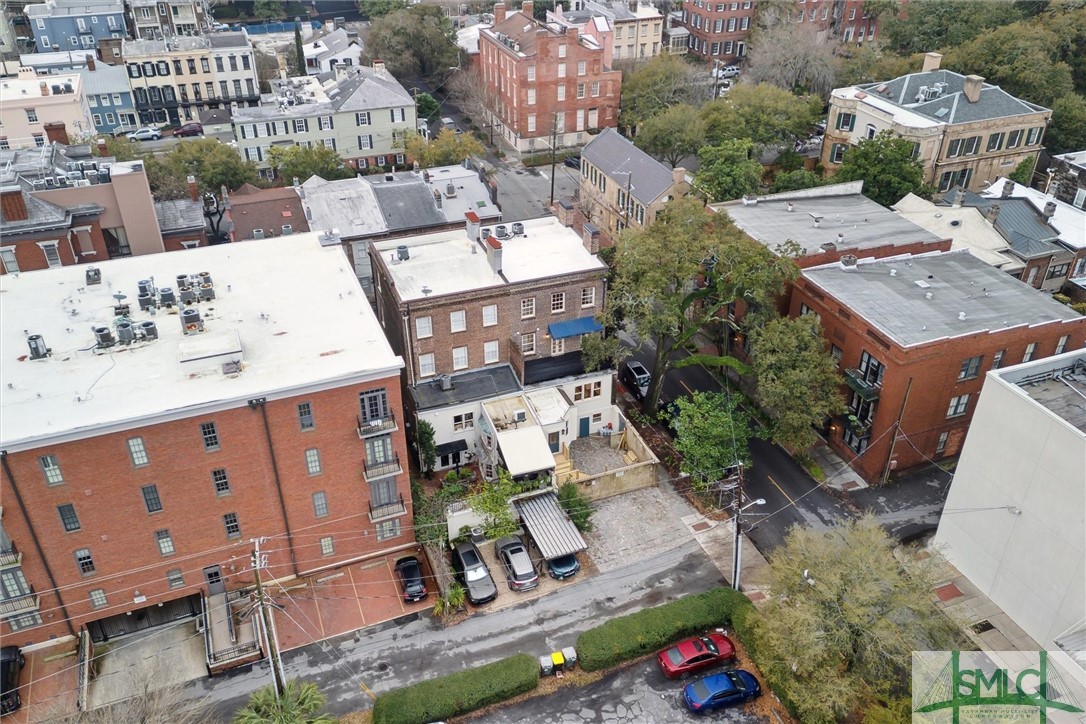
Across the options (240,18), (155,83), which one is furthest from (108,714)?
(240,18)

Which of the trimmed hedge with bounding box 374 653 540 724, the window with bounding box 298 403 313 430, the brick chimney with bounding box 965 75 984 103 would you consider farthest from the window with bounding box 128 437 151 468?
the brick chimney with bounding box 965 75 984 103

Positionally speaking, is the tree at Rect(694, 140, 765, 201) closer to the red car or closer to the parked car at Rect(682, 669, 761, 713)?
the red car

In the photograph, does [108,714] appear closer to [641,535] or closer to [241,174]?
[641,535]

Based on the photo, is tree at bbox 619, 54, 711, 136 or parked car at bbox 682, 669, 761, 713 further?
tree at bbox 619, 54, 711, 136

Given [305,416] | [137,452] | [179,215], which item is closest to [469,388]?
[305,416]

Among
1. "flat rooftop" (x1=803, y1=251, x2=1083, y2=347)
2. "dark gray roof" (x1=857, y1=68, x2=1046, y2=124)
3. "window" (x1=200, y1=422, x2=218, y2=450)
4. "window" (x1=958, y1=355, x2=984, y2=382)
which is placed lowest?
"window" (x1=958, y1=355, x2=984, y2=382)

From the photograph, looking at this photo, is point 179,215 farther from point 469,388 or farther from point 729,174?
point 729,174
